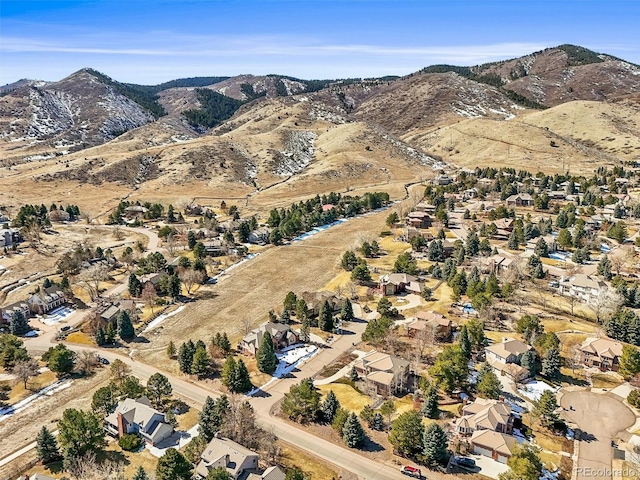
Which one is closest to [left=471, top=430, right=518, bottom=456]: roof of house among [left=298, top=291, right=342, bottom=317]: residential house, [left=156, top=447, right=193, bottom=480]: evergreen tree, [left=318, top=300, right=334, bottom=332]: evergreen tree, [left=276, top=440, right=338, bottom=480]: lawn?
[left=276, top=440, right=338, bottom=480]: lawn

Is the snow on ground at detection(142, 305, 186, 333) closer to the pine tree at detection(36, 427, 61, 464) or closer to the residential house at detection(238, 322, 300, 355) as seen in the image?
the residential house at detection(238, 322, 300, 355)

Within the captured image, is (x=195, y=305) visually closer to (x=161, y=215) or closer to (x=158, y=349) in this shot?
(x=158, y=349)

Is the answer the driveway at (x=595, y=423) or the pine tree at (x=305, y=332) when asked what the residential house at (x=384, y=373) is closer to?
the pine tree at (x=305, y=332)

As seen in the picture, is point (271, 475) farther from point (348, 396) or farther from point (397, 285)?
point (397, 285)

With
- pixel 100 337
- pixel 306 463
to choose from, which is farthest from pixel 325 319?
pixel 100 337

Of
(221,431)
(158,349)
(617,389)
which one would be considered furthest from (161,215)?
(617,389)
